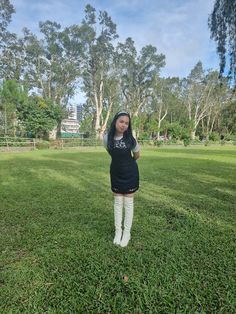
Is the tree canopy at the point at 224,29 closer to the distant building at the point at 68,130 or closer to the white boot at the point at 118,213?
the white boot at the point at 118,213

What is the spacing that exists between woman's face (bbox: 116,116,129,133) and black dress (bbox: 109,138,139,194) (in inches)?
6.1

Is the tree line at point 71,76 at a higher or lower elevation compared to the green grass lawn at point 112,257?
higher

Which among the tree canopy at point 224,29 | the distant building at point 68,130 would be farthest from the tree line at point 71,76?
the tree canopy at point 224,29

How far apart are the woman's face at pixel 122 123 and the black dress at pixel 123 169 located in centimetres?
15

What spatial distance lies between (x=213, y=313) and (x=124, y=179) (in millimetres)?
Answer: 1827

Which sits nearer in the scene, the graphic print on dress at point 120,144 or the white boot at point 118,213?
the graphic print on dress at point 120,144

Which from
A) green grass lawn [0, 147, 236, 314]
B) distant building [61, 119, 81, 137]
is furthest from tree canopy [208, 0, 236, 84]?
distant building [61, 119, 81, 137]

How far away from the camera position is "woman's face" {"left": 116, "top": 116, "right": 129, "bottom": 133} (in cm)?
362

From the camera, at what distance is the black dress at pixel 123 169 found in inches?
146

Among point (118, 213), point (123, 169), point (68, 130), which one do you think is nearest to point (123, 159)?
point (123, 169)

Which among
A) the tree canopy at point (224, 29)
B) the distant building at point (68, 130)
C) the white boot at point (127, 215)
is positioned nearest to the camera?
the white boot at point (127, 215)

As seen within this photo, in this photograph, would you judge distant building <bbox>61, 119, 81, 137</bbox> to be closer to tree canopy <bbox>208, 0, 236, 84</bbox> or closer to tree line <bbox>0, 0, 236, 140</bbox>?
tree line <bbox>0, 0, 236, 140</bbox>

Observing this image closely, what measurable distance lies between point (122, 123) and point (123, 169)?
2.00 ft

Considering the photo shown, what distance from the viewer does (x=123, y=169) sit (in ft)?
12.3
